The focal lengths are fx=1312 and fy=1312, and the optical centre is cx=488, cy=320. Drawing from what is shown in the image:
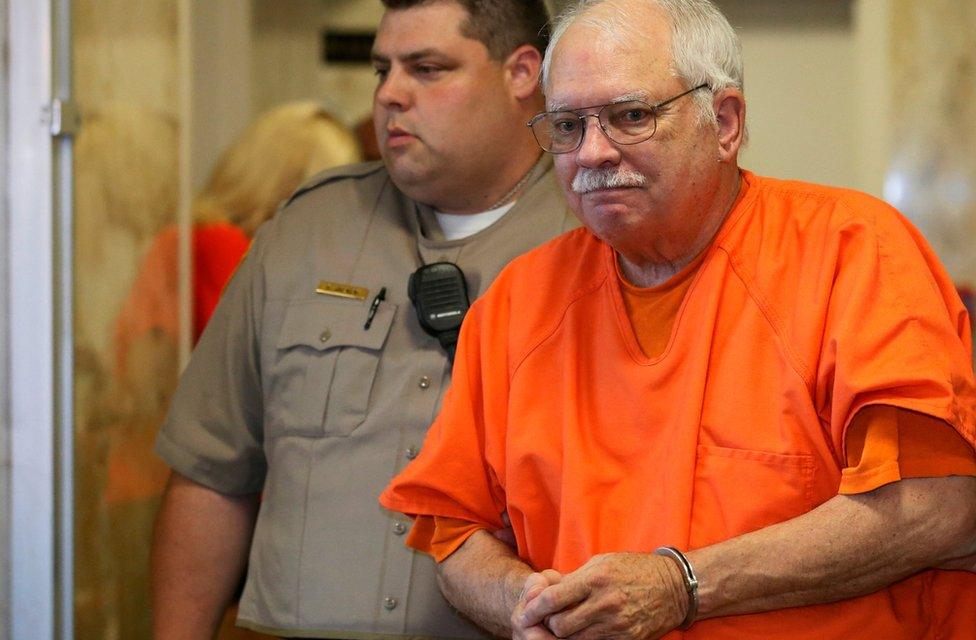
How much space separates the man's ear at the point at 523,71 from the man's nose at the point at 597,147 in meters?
0.70

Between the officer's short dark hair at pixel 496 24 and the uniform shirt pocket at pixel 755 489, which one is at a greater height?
the officer's short dark hair at pixel 496 24

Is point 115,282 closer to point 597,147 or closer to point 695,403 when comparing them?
point 597,147

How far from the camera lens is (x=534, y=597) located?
1544mm

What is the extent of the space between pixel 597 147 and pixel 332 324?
0.76 m

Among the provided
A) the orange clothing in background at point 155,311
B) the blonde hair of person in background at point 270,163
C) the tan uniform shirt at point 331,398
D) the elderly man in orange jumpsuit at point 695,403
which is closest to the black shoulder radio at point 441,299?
the tan uniform shirt at point 331,398

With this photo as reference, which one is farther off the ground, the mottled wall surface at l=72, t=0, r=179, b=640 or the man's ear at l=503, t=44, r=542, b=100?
the man's ear at l=503, t=44, r=542, b=100

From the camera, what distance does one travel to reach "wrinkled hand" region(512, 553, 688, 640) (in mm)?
1484

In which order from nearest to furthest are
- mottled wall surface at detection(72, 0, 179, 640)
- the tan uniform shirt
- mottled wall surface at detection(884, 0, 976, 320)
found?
the tan uniform shirt < mottled wall surface at detection(72, 0, 179, 640) < mottled wall surface at detection(884, 0, 976, 320)

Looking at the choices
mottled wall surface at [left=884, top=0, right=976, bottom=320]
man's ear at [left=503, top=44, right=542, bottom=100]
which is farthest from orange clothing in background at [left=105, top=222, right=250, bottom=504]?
mottled wall surface at [left=884, top=0, right=976, bottom=320]

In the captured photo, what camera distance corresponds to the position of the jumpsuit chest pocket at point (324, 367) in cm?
218

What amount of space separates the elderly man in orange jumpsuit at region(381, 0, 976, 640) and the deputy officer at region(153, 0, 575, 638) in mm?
338

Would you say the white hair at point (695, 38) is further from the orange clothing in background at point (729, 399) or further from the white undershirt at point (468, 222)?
the white undershirt at point (468, 222)

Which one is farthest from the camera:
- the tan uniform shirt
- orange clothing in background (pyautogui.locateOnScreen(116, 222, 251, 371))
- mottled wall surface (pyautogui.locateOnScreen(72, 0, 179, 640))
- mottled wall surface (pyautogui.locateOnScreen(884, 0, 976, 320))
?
mottled wall surface (pyautogui.locateOnScreen(884, 0, 976, 320))

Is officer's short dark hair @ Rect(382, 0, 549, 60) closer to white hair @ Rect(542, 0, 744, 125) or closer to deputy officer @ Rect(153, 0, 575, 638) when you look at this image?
deputy officer @ Rect(153, 0, 575, 638)
